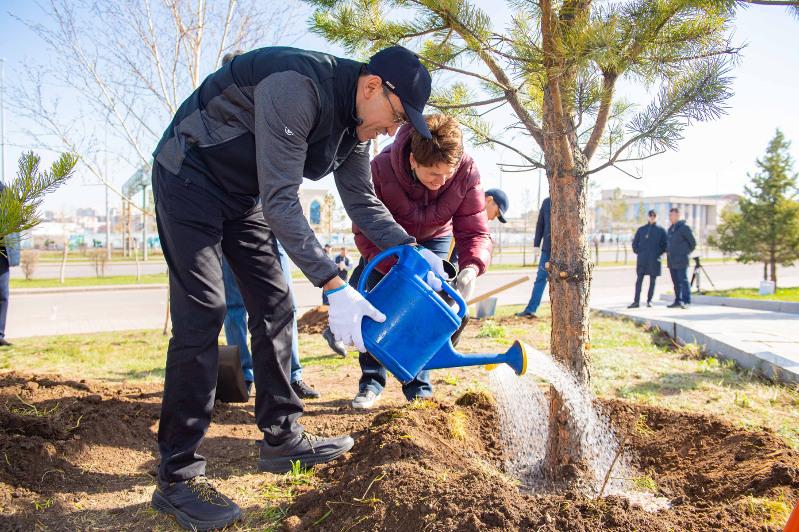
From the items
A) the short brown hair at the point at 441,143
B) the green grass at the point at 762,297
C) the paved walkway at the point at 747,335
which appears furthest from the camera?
the green grass at the point at 762,297

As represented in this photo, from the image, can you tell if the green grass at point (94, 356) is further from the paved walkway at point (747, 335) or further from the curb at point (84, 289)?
the curb at point (84, 289)

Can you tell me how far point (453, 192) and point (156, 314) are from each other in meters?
7.87

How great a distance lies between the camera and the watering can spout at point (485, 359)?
1886 mm

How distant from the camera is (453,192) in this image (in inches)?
119

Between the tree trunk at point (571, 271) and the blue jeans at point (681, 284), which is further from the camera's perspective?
the blue jeans at point (681, 284)

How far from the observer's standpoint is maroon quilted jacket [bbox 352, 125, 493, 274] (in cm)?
296

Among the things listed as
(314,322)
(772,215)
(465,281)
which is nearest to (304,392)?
(465,281)

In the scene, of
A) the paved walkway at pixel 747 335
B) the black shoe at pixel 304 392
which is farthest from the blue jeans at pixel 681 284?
the black shoe at pixel 304 392

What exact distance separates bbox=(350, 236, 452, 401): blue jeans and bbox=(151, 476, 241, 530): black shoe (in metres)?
1.31

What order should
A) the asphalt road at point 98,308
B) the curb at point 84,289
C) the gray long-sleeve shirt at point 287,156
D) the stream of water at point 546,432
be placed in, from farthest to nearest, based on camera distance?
the curb at point 84,289
the asphalt road at point 98,308
the stream of water at point 546,432
the gray long-sleeve shirt at point 287,156

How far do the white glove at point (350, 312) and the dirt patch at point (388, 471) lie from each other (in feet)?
1.63

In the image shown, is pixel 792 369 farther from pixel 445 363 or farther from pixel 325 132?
pixel 325 132

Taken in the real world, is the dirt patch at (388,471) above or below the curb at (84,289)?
above

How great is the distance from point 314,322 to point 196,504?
14.8ft
